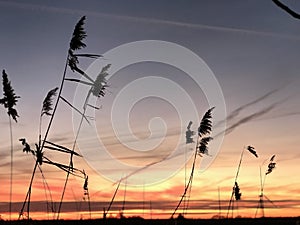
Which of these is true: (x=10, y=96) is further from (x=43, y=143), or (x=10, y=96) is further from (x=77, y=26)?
(x=77, y=26)

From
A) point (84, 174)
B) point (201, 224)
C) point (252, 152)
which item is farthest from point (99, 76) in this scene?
point (201, 224)

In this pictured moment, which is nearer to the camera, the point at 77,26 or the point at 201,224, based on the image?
the point at 77,26

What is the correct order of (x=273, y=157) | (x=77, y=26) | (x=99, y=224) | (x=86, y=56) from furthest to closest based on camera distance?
1. (x=273, y=157)
2. (x=99, y=224)
3. (x=77, y=26)
4. (x=86, y=56)

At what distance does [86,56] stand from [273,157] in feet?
17.8

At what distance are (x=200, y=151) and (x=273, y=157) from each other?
205 centimetres

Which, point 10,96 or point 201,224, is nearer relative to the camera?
point 10,96

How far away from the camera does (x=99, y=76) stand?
8953 millimetres

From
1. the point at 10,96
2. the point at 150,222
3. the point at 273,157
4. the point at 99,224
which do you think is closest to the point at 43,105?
the point at 10,96

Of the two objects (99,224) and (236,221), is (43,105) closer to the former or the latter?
(99,224)

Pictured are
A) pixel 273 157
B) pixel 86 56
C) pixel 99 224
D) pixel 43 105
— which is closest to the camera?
pixel 86 56

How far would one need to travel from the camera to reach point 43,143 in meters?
8.54

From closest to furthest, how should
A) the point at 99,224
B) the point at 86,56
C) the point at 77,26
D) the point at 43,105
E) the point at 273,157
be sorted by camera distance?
1. the point at 86,56
2. the point at 77,26
3. the point at 43,105
4. the point at 99,224
5. the point at 273,157

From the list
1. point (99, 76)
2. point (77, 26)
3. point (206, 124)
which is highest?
point (77, 26)

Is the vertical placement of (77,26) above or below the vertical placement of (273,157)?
above
